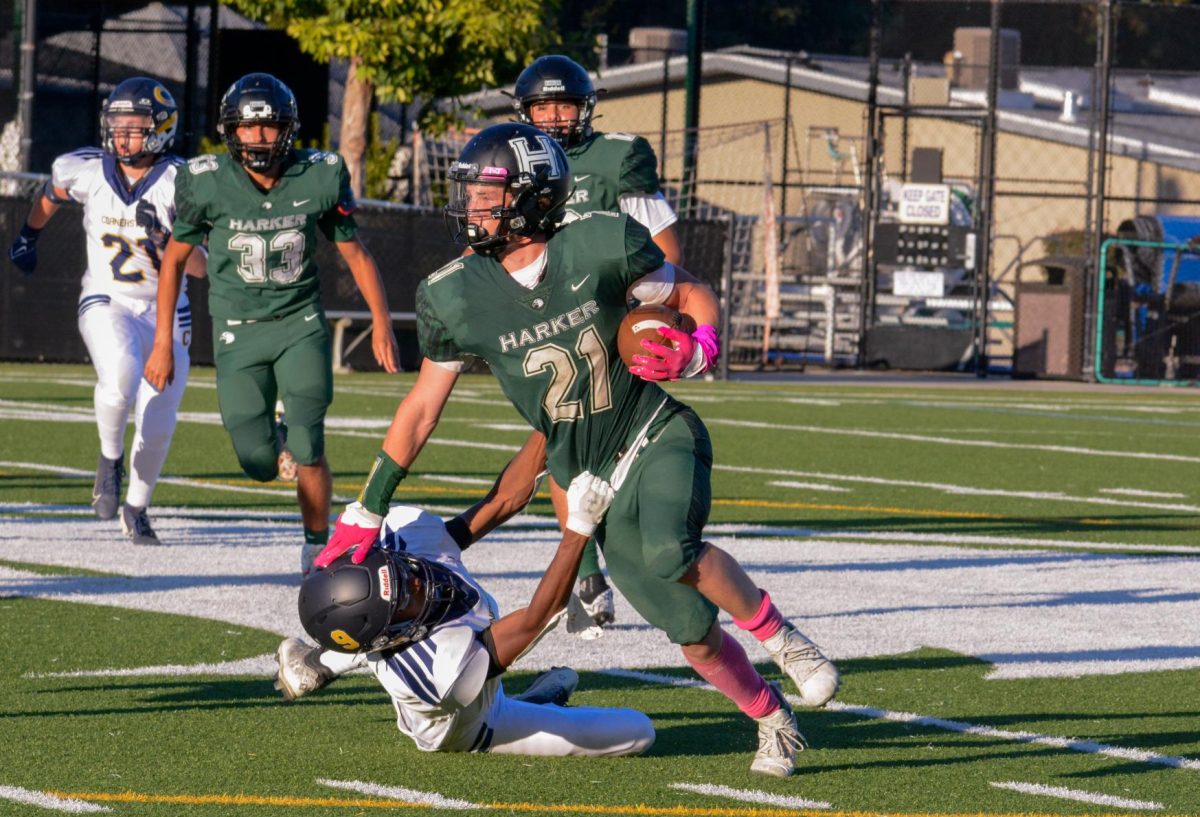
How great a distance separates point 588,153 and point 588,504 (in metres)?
2.58

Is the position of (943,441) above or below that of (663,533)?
below

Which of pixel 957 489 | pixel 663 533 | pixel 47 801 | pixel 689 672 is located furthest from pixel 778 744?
pixel 957 489

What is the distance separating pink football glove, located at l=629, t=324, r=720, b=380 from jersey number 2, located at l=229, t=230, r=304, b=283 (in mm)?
3469

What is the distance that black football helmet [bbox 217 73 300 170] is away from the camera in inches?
318

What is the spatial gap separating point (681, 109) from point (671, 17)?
227 inches

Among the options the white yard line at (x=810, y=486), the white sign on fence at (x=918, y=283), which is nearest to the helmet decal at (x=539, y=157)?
the white yard line at (x=810, y=486)

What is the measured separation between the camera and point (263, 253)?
829 cm

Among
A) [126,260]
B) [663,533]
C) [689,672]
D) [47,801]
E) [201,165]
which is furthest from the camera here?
[126,260]

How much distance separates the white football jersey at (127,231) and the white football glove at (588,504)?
4.99 metres

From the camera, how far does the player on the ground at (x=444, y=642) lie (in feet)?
16.5

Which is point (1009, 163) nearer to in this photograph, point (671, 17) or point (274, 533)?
point (671, 17)

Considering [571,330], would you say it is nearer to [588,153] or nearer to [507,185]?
[507,185]

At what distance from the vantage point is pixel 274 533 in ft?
31.4

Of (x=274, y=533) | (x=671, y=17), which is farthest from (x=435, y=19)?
(x=671, y=17)
